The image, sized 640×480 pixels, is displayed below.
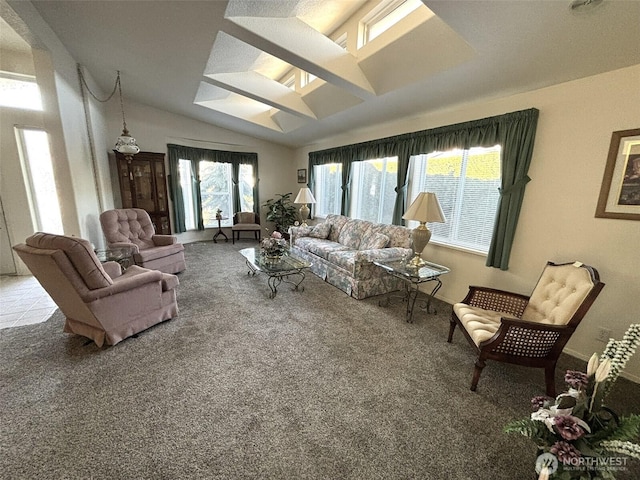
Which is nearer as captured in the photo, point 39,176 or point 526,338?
point 526,338

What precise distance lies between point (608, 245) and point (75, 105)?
6.04 metres

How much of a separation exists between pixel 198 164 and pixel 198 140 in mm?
556

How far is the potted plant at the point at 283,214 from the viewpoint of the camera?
21.3ft

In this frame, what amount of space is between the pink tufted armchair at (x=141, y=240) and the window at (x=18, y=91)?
1699 millimetres

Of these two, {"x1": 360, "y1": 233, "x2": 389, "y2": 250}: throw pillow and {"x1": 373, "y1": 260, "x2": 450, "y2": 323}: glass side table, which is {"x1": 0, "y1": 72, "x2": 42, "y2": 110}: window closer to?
{"x1": 360, "y1": 233, "x2": 389, "y2": 250}: throw pillow

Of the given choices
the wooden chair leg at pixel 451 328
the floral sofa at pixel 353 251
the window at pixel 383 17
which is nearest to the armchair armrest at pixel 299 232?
the floral sofa at pixel 353 251

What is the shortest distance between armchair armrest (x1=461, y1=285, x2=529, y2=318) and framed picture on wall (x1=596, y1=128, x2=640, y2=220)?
0.94m

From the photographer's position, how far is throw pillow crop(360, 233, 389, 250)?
3543 mm

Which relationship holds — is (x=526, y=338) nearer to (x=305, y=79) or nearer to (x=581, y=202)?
(x=581, y=202)

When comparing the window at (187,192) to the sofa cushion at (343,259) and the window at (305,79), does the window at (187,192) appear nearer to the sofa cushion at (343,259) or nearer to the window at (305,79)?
the window at (305,79)

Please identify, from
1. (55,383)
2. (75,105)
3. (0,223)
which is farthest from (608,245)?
(0,223)

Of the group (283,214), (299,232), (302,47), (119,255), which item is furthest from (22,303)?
(283,214)

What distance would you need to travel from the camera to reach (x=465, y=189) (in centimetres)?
314

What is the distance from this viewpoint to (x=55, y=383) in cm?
179
